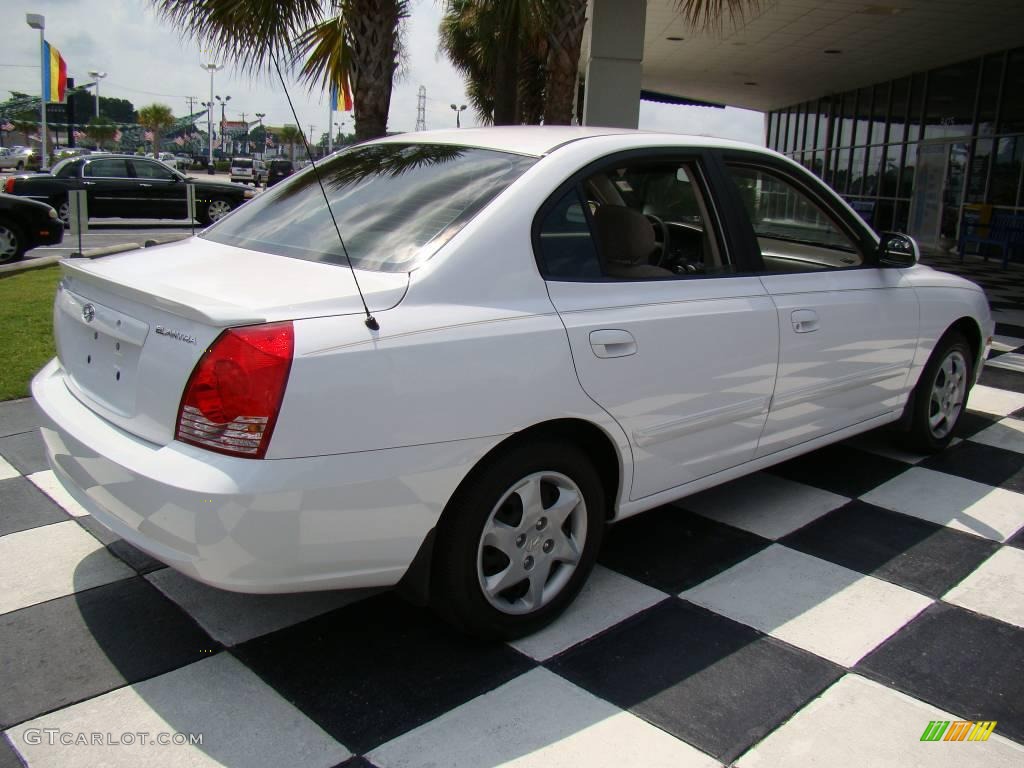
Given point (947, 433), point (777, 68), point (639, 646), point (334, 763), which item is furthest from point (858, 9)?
point (334, 763)

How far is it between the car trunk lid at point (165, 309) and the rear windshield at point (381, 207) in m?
0.11

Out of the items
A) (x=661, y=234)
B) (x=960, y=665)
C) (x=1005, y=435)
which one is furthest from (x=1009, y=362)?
(x=960, y=665)

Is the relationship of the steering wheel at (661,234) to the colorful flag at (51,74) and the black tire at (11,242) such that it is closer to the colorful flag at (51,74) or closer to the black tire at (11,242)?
the black tire at (11,242)

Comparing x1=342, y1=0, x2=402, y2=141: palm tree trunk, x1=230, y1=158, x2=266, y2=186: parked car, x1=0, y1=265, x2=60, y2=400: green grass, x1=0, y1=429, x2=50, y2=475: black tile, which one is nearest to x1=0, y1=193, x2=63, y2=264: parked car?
x1=0, y1=265, x2=60, y2=400: green grass

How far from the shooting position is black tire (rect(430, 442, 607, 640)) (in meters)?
2.40

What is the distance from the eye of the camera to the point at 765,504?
3850mm

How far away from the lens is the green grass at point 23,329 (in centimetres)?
525

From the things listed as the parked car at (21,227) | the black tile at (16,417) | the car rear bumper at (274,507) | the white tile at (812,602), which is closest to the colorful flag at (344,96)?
the parked car at (21,227)

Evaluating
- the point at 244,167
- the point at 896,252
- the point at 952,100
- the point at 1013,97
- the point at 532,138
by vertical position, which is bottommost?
the point at 896,252

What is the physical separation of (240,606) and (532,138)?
71.6 inches

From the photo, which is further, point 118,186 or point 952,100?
point 952,100

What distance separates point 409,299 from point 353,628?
1068mm

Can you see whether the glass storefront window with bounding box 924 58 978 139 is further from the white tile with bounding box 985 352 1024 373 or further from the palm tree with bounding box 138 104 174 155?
the palm tree with bounding box 138 104 174 155

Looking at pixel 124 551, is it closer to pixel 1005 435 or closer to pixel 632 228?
pixel 632 228
